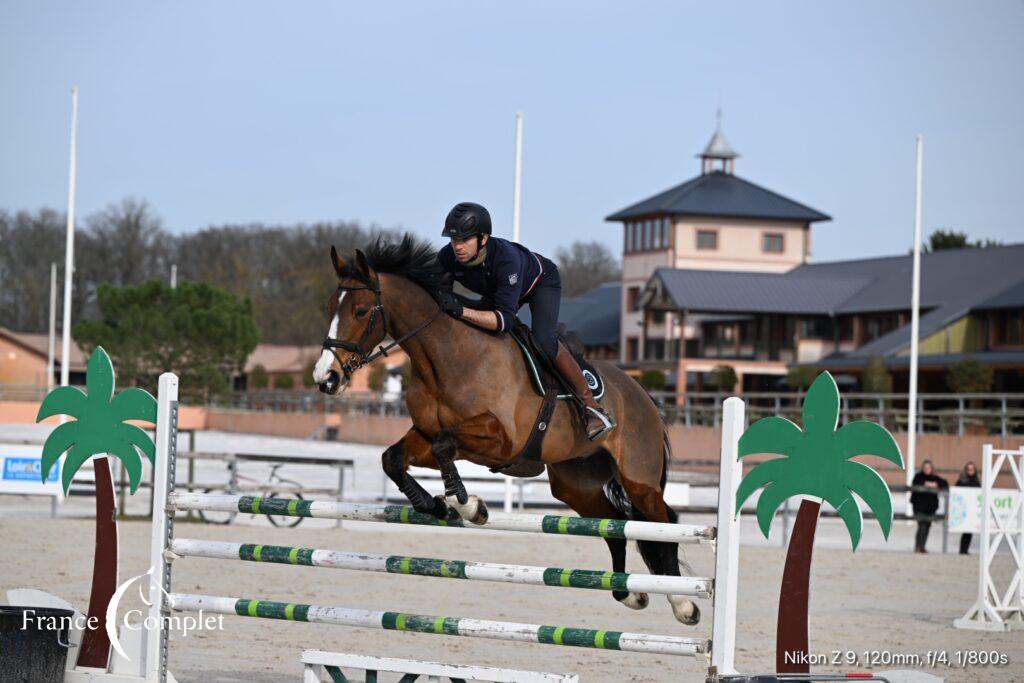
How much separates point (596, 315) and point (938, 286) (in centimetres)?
2175

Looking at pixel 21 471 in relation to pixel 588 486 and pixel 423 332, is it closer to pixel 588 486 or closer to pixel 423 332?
pixel 588 486

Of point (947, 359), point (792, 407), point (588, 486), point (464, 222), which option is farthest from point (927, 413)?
point (464, 222)

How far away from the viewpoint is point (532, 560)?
46.3 feet

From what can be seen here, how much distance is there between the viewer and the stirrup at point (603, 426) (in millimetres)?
6266

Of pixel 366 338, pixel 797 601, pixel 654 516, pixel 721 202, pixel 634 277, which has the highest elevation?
pixel 721 202

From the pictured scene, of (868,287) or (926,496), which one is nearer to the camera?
(926,496)

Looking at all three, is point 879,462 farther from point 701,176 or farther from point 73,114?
point 701,176

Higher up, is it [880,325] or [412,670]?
[880,325]

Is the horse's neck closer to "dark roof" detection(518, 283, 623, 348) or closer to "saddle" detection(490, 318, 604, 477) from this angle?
"saddle" detection(490, 318, 604, 477)

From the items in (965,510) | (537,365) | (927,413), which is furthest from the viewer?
(927,413)

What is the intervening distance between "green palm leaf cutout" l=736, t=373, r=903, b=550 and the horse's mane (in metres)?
1.82

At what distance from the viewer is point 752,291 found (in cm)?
4628

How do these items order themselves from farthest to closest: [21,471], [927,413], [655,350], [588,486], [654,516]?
1. [655,350]
2. [927,413]
3. [21,471]
4. [588,486]
5. [654,516]

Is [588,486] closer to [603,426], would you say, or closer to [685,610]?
[603,426]
